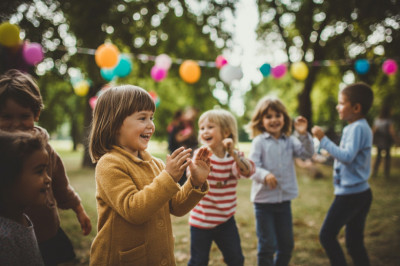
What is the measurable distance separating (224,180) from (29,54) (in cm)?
461

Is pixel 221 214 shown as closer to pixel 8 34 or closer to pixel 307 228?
pixel 307 228

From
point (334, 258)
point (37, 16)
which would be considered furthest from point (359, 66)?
point (37, 16)

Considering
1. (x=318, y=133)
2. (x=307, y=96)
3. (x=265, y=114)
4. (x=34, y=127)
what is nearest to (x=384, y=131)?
(x=307, y=96)

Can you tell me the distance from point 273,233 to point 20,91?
2.45 m

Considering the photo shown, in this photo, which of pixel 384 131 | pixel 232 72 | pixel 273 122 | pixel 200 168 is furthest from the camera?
pixel 384 131

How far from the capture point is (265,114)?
3.14 meters

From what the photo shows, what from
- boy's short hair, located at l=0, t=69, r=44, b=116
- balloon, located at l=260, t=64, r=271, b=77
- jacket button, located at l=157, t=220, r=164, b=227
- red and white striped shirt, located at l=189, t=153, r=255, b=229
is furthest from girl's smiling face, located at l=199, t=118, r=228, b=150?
balloon, located at l=260, t=64, r=271, b=77

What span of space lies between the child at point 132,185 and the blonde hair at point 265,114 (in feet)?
4.83

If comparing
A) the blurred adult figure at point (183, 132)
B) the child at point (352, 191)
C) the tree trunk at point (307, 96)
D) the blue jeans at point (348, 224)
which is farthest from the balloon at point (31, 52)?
the tree trunk at point (307, 96)

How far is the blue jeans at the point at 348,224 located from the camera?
2.81 meters

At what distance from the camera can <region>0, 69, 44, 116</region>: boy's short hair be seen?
5.97 ft

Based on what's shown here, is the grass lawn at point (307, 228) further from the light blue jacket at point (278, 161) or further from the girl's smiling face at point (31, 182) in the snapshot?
the girl's smiling face at point (31, 182)

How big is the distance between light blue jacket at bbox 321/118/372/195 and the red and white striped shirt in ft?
2.99

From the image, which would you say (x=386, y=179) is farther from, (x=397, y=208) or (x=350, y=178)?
(x=350, y=178)
